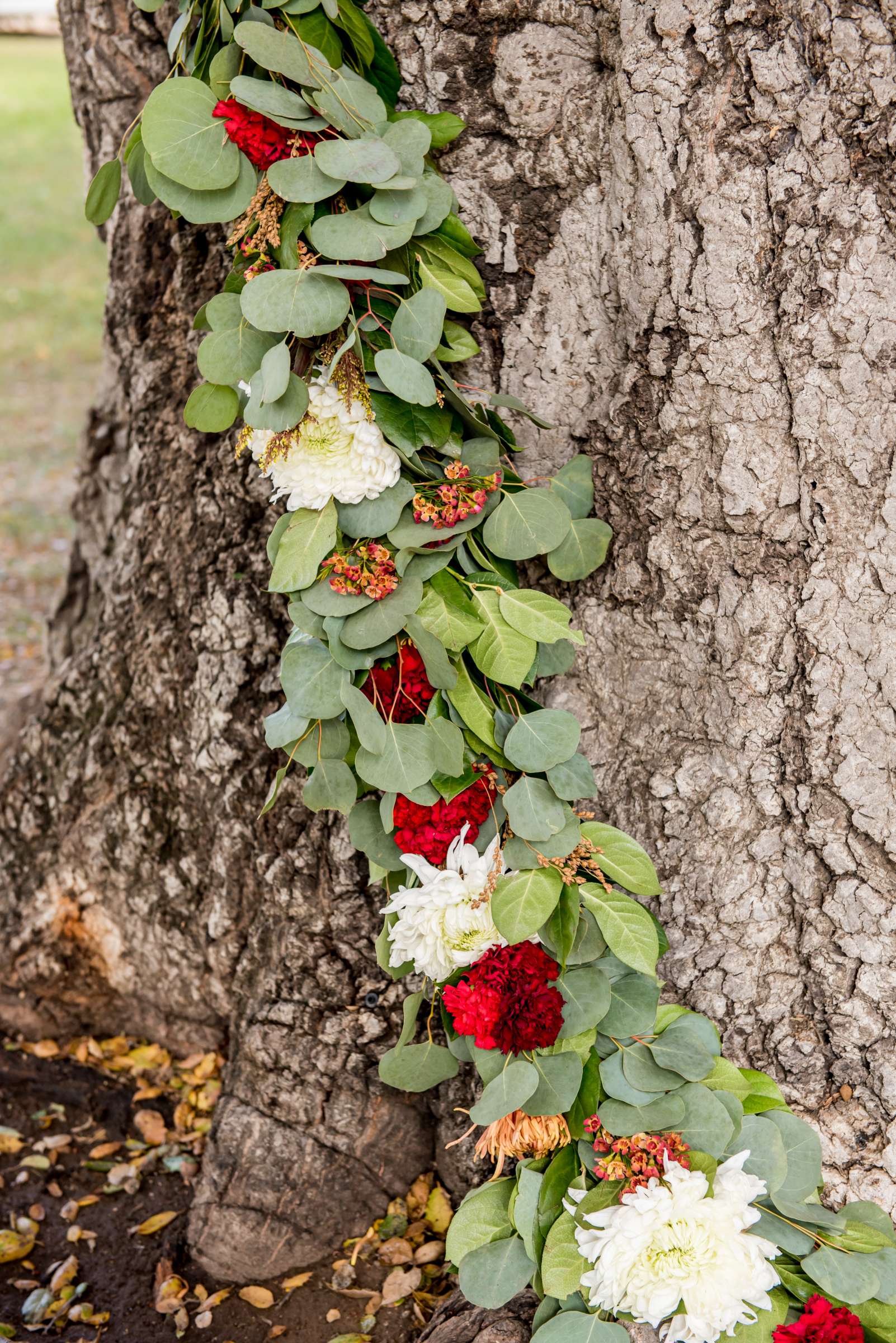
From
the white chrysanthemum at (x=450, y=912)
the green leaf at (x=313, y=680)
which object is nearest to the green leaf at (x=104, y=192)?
the green leaf at (x=313, y=680)

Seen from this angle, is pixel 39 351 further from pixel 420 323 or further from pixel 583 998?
pixel 583 998

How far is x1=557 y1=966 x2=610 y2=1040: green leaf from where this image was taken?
4.88 ft

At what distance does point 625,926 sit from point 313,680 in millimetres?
583

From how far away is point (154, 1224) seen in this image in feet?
6.71

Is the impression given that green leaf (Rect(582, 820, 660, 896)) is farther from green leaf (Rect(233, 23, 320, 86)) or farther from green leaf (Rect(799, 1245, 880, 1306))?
green leaf (Rect(233, 23, 320, 86))

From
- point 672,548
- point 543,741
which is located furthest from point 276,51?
point 543,741

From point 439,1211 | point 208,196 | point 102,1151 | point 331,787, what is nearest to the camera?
point 208,196

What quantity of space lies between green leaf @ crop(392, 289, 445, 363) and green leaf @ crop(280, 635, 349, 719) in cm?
45

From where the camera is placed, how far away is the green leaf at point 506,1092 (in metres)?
1.42

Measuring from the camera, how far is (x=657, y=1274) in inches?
52.3

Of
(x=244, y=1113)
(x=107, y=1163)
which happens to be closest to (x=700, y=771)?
(x=244, y=1113)

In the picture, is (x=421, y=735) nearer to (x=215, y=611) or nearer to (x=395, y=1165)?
(x=215, y=611)

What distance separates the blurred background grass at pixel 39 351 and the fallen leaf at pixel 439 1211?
6.50 ft

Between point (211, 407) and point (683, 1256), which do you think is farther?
point (211, 407)
